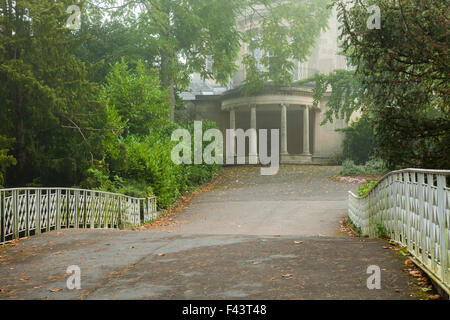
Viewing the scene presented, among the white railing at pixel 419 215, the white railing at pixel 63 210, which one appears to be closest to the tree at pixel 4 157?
the white railing at pixel 63 210

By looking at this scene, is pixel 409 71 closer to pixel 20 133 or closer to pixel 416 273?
pixel 416 273

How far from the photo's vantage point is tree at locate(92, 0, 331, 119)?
25.5 metres

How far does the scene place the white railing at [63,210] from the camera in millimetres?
9297

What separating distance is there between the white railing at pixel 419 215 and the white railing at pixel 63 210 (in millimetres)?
7164

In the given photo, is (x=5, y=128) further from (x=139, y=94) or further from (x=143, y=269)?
(x=139, y=94)

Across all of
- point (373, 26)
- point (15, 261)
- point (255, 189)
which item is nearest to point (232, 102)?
point (255, 189)

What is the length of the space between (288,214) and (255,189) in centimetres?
744

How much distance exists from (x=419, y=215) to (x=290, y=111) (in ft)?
108

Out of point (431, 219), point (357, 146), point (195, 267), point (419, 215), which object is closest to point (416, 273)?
point (431, 219)

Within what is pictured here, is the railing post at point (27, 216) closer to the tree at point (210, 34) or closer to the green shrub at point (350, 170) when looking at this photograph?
the tree at point (210, 34)

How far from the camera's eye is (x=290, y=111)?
125 ft

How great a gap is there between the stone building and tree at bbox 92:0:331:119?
122 inches

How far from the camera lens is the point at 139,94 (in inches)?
816

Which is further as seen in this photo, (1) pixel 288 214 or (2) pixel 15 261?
(1) pixel 288 214
